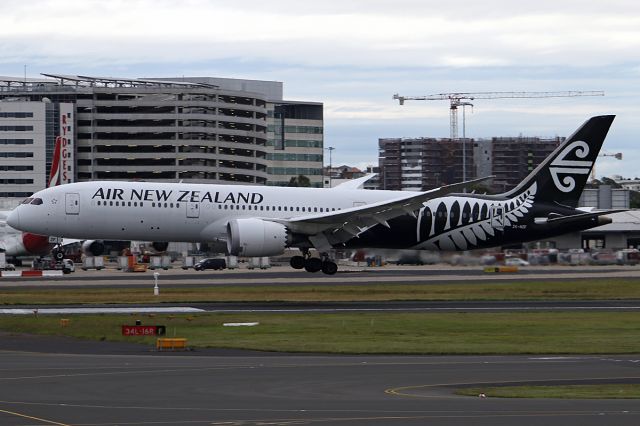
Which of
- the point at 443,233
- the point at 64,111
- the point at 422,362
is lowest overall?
the point at 422,362

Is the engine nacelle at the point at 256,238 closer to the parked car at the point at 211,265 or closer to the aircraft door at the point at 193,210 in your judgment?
the aircraft door at the point at 193,210

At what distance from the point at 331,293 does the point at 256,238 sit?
4.79 m

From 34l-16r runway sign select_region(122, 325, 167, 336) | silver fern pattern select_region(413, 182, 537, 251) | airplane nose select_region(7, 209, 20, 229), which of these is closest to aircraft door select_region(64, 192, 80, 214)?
airplane nose select_region(7, 209, 20, 229)

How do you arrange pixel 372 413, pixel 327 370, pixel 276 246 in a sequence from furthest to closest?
1. pixel 276 246
2. pixel 327 370
3. pixel 372 413

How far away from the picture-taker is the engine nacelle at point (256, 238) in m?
58.6

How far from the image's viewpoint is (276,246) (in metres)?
59.1

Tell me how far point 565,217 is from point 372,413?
150 feet

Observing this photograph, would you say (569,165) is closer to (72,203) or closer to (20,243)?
(72,203)

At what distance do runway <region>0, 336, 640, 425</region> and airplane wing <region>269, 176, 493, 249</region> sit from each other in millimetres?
26445

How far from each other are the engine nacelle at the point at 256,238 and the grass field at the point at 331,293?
7.02ft

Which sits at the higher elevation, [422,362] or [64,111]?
[64,111]

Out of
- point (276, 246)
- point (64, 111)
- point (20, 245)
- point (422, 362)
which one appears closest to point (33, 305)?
point (276, 246)

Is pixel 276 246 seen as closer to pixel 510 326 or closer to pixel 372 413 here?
→ pixel 510 326

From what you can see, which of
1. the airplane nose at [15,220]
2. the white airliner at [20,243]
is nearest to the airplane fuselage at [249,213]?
the airplane nose at [15,220]
